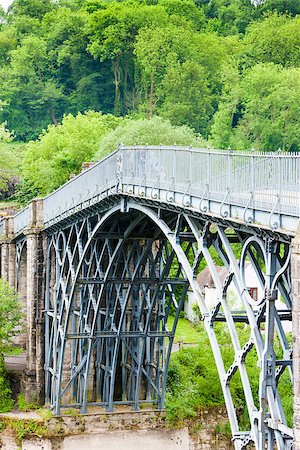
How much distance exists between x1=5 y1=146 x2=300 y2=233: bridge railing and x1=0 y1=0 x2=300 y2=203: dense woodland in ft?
88.9

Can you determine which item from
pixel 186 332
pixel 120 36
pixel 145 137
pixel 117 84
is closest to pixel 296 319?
pixel 186 332

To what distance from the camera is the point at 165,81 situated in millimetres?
105500

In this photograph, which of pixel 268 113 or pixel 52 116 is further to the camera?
pixel 52 116

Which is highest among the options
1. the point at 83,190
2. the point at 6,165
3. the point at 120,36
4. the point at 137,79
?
the point at 120,36

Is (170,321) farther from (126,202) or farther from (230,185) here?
(230,185)

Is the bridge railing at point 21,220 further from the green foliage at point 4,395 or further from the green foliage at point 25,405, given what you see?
the green foliage at point 25,405

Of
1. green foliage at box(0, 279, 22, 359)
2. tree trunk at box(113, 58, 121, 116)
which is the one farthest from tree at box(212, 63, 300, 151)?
green foliage at box(0, 279, 22, 359)

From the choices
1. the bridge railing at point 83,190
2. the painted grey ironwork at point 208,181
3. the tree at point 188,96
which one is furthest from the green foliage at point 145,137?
the tree at point 188,96

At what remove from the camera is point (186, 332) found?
222 ft

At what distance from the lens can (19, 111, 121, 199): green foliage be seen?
77188mm

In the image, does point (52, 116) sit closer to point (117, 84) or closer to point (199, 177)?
point (117, 84)

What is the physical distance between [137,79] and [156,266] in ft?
235

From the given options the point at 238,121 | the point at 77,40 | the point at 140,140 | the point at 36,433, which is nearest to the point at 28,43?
the point at 77,40

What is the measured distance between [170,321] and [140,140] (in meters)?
10.1
